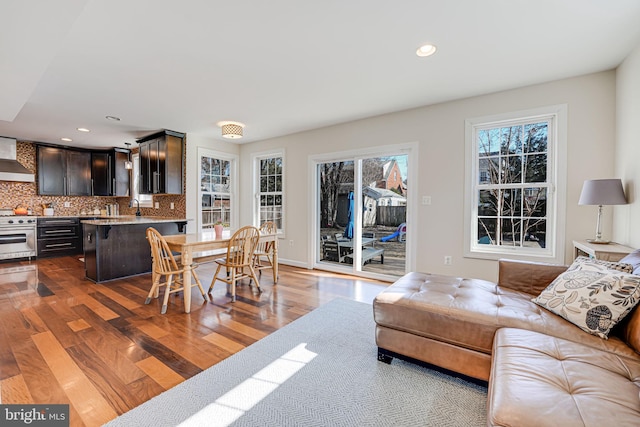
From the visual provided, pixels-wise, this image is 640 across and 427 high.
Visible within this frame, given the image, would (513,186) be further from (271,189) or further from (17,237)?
(17,237)

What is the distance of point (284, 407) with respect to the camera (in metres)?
1.55

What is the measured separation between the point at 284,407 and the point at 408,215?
295 centimetres

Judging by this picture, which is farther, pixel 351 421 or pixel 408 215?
pixel 408 215

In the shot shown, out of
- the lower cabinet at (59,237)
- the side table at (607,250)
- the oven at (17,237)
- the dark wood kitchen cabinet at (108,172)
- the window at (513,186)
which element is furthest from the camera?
the dark wood kitchen cabinet at (108,172)

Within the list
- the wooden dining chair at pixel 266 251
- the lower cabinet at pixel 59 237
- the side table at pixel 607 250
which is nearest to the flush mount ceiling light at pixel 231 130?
the wooden dining chair at pixel 266 251

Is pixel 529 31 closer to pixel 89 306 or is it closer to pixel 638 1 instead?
pixel 638 1

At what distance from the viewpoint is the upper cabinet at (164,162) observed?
4.92m

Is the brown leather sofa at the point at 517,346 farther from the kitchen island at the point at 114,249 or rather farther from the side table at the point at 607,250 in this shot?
the kitchen island at the point at 114,249

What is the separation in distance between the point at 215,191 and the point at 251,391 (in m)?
4.64

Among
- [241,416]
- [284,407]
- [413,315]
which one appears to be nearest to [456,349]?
[413,315]

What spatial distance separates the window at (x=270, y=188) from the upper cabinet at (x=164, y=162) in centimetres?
147

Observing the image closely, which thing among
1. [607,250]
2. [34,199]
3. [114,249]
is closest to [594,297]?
[607,250]

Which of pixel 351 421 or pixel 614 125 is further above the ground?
pixel 614 125

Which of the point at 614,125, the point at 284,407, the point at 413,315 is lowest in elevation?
the point at 284,407
